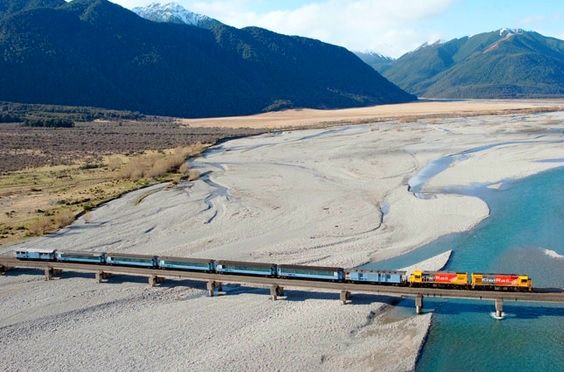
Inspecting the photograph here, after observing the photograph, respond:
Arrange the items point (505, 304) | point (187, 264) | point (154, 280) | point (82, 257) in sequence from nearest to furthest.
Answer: point (505, 304), point (187, 264), point (154, 280), point (82, 257)

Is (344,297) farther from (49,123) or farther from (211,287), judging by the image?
(49,123)

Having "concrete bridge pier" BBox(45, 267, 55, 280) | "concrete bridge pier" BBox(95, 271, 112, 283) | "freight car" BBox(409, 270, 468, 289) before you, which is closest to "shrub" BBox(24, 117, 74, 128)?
"concrete bridge pier" BBox(45, 267, 55, 280)

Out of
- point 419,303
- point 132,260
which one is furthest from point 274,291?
point 132,260

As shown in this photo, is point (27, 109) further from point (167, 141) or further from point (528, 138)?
point (528, 138)

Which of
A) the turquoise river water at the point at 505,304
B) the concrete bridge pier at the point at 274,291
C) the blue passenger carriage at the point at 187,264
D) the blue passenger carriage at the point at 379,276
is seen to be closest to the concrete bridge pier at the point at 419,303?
the turquoise river water at the point at 505,304

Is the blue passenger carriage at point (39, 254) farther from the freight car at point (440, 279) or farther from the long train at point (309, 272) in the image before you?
the freight car at point (440, 279)

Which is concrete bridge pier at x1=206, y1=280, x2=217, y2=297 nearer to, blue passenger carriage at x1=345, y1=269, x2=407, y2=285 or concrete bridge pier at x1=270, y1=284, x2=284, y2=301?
concrete bridge pier at x1=270, y1=284, x2=284, y2=301
